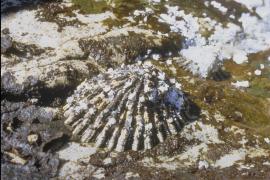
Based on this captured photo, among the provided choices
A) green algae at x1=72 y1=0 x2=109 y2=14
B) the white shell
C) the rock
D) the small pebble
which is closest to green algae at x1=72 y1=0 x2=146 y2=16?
green algae at x1=72 y1=0 x2=109 y2=14

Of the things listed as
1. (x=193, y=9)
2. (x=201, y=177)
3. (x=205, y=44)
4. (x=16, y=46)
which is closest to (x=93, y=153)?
(x=201, y=177)

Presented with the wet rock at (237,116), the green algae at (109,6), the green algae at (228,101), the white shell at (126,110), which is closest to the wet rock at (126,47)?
the green algae at (228,101)

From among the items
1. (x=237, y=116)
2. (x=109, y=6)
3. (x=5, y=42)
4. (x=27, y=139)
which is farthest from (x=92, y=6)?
(x=27, y=139)

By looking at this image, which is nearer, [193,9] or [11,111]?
[11,111]

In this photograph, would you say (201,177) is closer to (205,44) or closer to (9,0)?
(205,44)

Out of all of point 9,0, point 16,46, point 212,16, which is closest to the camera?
point 16,46
